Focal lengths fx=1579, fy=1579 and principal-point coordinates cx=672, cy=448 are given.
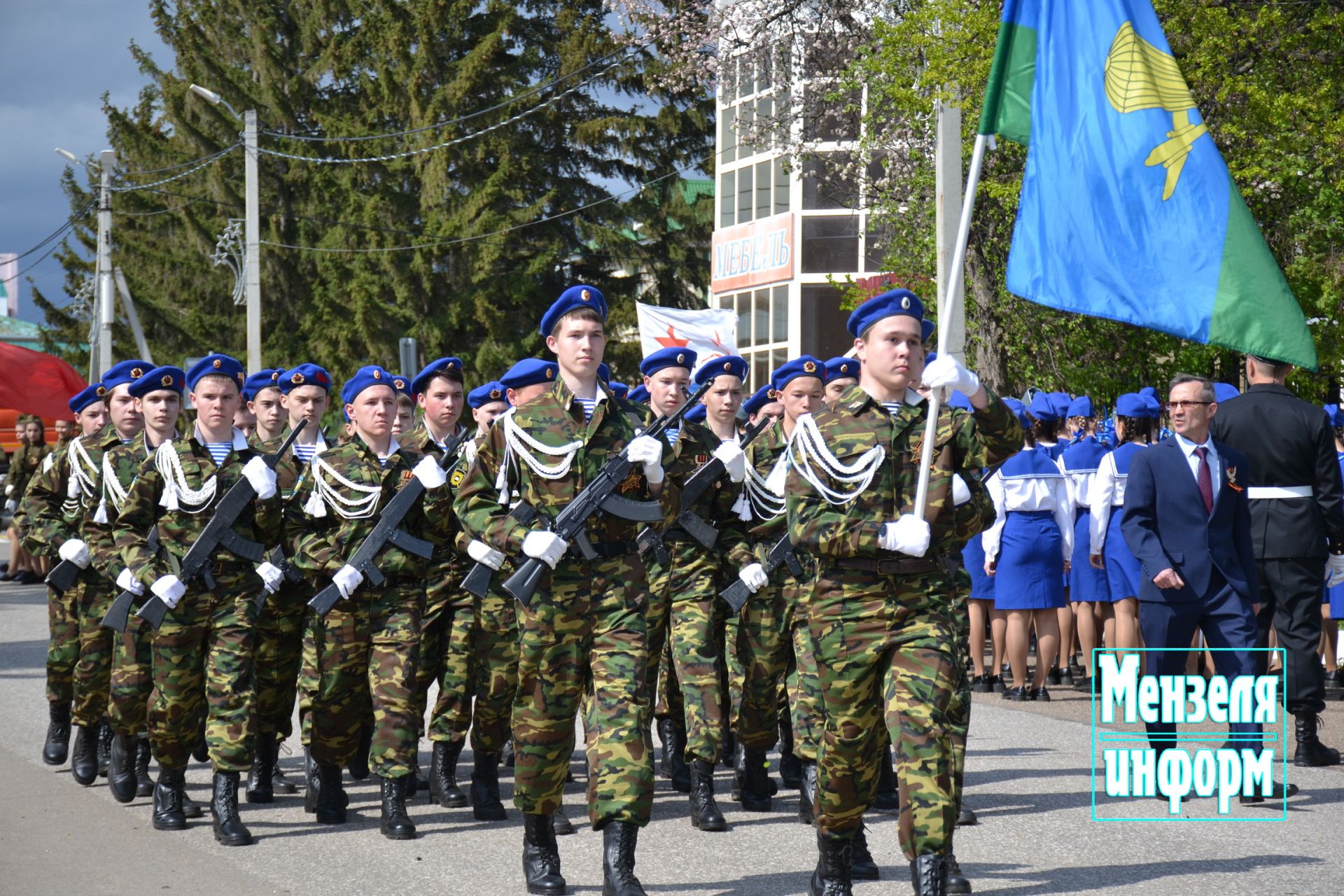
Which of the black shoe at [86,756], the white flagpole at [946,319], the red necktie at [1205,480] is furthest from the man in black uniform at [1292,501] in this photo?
the black shoe at [86,756]

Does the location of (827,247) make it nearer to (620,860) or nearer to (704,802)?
(704,802)

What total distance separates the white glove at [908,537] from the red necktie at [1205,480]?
10.5ft

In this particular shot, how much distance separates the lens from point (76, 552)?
891 cm

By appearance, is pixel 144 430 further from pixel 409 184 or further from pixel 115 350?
pixel 115 350

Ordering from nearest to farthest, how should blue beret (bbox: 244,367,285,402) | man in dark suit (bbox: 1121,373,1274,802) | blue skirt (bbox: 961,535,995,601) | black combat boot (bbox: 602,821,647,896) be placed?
black combat boot (bbox: 602,821,647,896) < man in dark suit (bbox: 1121,373,1274,802) < blue beret (bbox: 244,367,285,402) < blue skirt (bbox: 961,535,995,601)

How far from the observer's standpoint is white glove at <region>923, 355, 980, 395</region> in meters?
5.41

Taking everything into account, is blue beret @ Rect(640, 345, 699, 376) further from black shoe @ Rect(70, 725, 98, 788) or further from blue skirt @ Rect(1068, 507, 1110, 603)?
blue skirt @ Rect(1068, 507, 1110, 603)

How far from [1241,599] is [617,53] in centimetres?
3455

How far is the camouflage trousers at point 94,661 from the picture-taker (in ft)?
29.0

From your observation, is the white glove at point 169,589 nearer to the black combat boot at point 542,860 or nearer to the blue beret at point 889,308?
the black combat boot at point 542,860

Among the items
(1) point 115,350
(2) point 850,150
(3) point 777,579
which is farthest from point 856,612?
(1) point 115,350

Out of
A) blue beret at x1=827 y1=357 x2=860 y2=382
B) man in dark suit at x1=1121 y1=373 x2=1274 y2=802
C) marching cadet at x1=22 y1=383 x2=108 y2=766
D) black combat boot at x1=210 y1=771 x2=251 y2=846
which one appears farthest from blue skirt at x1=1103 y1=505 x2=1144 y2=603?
marching cadet at x1=22 y1=383 x2=108 y2=766

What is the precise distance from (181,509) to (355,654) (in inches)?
43.4

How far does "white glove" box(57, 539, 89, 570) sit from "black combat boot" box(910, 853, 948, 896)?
5.55 meters
